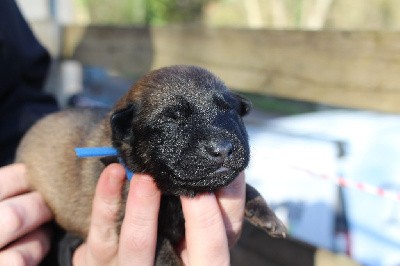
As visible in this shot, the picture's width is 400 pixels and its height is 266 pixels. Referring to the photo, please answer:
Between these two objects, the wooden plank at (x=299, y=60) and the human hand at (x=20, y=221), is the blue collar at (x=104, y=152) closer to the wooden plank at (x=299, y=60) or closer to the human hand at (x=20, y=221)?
the human hand at (x=20, y=221)

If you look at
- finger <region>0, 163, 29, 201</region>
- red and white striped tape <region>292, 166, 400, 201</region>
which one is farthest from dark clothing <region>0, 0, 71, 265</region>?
red and white striped tape <region>292, 166, 400, 201</region>

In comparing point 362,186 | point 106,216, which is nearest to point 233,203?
point 106,216

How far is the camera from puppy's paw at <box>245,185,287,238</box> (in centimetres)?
215

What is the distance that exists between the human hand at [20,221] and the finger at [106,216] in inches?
11.6

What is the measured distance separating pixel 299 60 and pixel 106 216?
128 cm

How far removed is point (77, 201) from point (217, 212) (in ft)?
2.66

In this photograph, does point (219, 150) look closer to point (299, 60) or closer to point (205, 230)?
point (205, 230)

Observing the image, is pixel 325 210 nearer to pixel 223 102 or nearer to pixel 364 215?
pixel 364 215

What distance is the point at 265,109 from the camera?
5.43 meters

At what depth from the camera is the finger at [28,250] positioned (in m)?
2.00

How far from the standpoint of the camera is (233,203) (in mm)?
2037

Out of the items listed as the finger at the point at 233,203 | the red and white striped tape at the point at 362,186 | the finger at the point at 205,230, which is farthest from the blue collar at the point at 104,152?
the red and white striped tape at the point at 362,186

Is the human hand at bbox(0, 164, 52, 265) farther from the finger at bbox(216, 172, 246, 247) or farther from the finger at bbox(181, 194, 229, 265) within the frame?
the finger at bbox(216, 172, 246, 247)

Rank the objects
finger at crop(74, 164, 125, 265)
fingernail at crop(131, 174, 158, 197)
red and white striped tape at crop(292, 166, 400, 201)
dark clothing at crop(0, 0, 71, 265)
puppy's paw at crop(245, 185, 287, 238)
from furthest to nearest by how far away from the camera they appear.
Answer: dark clothing at crop(0, 0, 71, 265) → red and white striped tape at crop(292, 166, 400, 201) → puppy's paw at crop(245, 185, 287, 238) → finger at crop(74, 164, 125, 265) → fingernail at crop(131, 174, 158, 197)
